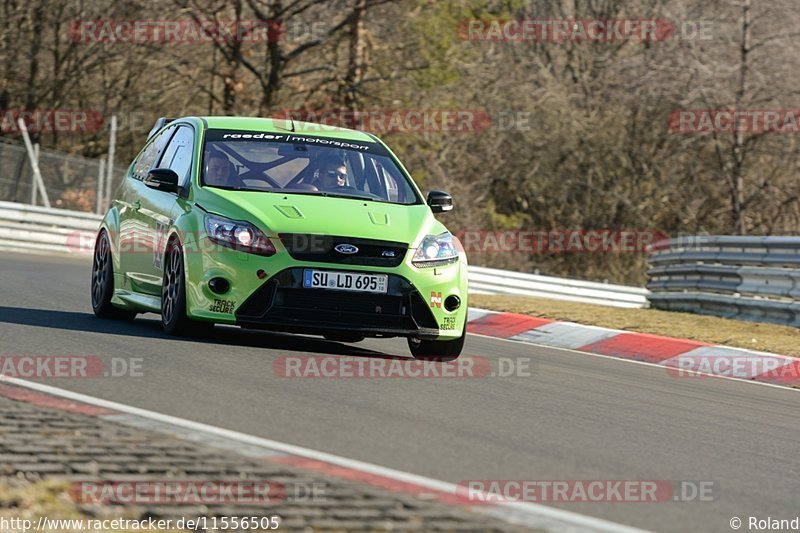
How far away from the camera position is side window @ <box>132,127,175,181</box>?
38.5 feet

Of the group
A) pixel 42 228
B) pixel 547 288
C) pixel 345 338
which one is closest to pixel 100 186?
pixel 42 228

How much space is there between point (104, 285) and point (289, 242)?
2.68 metres

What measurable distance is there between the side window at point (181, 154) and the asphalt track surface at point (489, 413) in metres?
1.23

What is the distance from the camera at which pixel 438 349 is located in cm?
1030

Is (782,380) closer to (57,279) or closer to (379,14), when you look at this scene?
(57,279)

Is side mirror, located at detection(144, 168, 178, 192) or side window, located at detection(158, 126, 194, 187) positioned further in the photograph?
side window, located at detection(158, 126, 194, 187)

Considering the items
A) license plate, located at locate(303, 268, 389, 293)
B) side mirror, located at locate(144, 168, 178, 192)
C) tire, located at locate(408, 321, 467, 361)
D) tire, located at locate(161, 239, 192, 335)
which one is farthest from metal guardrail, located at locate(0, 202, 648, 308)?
license plate, located at locate(303, 268, 389, 293)

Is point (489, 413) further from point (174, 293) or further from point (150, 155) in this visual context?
point (150, 155)

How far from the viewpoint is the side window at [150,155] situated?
11742 millimetres

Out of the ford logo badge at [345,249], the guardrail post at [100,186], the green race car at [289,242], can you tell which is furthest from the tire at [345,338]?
the guardrail post at [100,186]

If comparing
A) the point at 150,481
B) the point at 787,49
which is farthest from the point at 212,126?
the point at 787,49

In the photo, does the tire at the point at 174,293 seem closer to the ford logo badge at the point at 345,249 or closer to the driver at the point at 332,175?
Result: the ford logo badge at the point at 345,249

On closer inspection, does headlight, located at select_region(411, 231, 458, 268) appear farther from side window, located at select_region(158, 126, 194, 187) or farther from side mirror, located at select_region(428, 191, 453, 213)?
side window, located at select_region(158, 126, 194, 187)

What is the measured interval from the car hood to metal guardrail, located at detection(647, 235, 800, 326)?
265 inches
